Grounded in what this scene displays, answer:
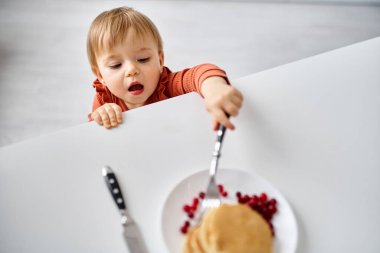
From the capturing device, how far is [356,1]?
179 cm

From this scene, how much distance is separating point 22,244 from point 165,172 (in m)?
0.25

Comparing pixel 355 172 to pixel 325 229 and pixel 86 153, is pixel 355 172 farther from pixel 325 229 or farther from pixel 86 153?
pixel 86 153

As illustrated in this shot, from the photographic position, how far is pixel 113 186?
0.58 m

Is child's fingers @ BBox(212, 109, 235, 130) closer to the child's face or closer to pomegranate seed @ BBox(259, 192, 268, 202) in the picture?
pomegranate seed @ BBox(259, 192, 268, 202)

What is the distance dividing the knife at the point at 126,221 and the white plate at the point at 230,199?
0.04 metres

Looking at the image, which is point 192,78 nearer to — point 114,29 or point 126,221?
point 114,29

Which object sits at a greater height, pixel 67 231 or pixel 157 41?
pixel 157 41

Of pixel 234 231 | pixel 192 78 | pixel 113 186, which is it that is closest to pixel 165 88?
pixel 192 78

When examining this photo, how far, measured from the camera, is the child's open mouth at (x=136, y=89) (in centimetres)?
84

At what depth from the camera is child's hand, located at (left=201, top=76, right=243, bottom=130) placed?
647 mm

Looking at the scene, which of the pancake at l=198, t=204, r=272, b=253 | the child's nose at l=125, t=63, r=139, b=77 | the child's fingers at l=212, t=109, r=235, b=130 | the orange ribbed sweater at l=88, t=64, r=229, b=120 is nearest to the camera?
the pancake at l=198, t=204, r=272, b=253

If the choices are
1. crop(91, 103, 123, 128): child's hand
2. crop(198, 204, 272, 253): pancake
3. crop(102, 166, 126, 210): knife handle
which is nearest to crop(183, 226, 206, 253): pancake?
crop(198, 204, 272, 253): pancake

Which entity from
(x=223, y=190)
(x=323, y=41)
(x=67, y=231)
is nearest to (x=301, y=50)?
(x=323, y=41)

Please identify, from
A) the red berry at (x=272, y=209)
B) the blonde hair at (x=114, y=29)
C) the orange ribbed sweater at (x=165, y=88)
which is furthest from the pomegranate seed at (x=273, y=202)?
the blonde hair at (x=114, y=29)
